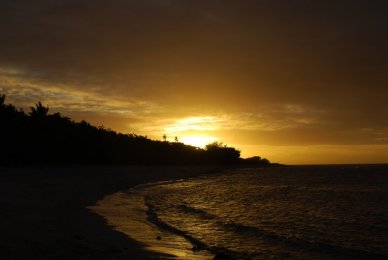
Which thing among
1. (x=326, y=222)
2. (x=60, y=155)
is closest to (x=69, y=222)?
(x=326, y=222)

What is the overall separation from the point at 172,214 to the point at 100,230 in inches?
364

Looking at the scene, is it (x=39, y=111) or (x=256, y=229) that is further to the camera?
(x=39, y=111)

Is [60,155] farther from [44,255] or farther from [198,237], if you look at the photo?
[44,255]

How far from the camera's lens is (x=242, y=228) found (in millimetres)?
21766

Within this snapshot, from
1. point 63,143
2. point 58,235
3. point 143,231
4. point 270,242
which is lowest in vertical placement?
point 270,242

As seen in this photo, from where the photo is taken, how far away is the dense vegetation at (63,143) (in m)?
68.2

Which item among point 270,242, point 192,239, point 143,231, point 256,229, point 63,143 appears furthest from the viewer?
point 63,143

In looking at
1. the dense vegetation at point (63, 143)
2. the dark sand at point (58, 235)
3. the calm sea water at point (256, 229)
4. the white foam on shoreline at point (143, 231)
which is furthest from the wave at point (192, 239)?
the dense vegetation at point (63, 143)

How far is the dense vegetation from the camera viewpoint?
224 feet

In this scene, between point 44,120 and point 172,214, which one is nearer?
point 172,214

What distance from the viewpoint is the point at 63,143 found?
77.5m

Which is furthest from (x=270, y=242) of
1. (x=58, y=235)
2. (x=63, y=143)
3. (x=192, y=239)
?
(x=63, y=143)

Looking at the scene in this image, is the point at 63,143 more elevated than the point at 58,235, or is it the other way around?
the point at 63,143

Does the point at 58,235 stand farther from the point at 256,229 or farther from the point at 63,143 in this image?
the point at 63,143
